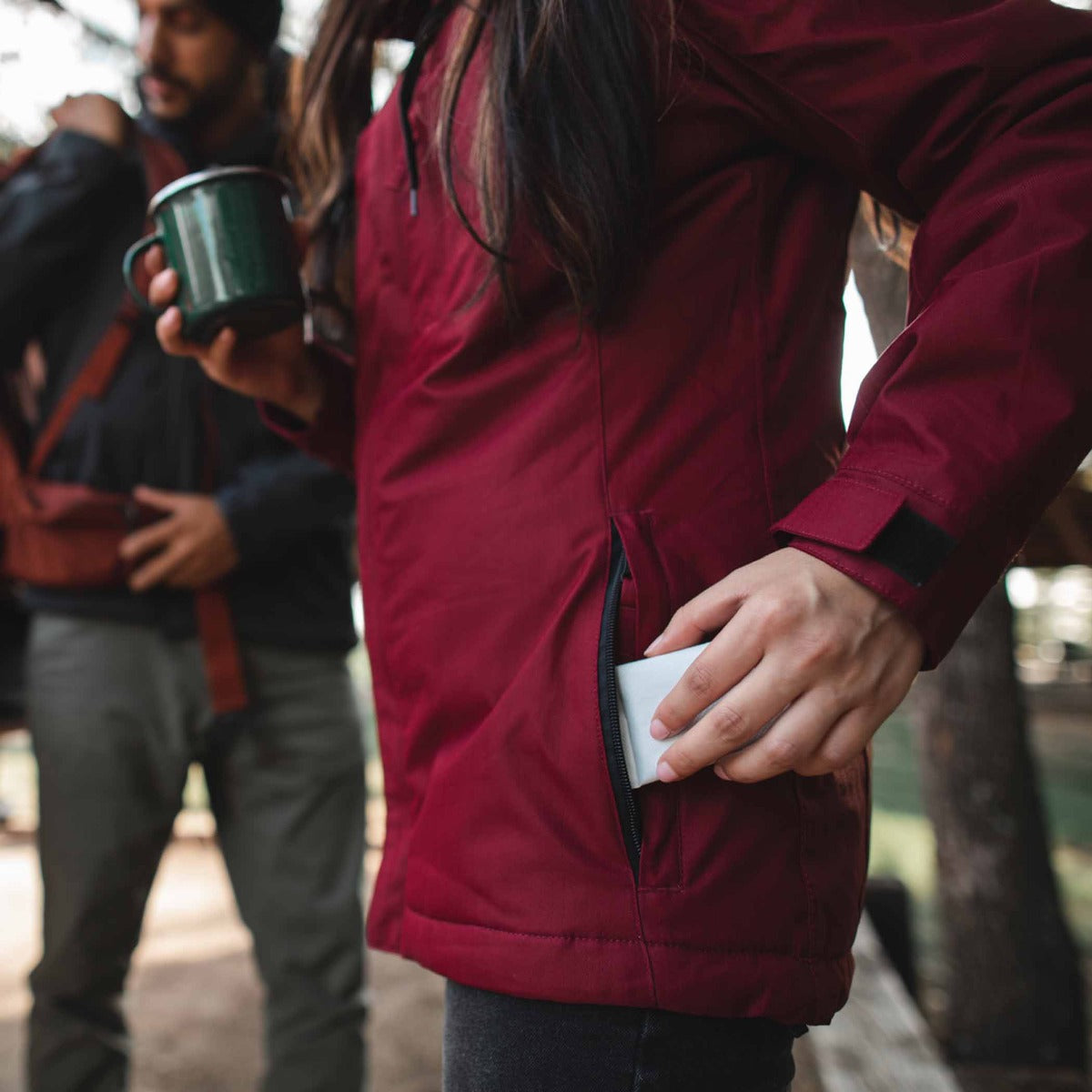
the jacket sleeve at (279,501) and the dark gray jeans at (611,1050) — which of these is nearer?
the dark gray jeans at (611,1050)

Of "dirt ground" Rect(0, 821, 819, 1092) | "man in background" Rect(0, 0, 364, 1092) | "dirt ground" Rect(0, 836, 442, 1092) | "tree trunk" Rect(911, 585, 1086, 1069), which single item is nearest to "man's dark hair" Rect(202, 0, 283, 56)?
"man in background" Rect(0, 0, 364, 1092)

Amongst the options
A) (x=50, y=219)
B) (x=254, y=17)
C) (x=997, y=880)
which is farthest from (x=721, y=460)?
(x=997, y=880)

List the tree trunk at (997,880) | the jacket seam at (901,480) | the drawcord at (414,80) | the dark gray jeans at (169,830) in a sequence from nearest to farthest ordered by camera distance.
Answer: the jacket seam at (901,480), the drawcord at (414,80), the dark gray jeans at (169,830), the tree trunk at (997,880)

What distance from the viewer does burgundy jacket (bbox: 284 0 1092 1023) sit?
752mm

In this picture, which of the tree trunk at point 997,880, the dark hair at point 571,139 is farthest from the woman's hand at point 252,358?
the tree trunk at point 997,880

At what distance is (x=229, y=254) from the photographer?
1.18 m

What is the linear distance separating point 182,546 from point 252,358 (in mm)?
680

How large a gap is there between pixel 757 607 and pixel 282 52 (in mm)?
1835

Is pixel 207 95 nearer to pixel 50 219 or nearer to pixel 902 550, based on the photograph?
pixel 50 219

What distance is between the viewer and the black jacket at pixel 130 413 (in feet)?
6.08

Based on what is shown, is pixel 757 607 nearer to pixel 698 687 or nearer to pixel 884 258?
pixel 698 687

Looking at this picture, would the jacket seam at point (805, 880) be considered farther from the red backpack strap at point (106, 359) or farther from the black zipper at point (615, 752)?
the red backpack strap at point (106, 359)

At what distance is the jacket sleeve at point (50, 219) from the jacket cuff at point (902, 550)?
1548 mm

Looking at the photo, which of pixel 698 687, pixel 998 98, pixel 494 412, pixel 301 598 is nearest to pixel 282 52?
pixel 301 598
